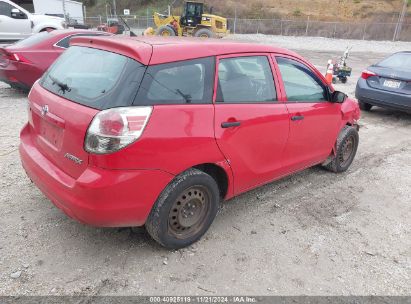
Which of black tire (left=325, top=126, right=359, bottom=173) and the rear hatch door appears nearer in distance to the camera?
the rear hatch door

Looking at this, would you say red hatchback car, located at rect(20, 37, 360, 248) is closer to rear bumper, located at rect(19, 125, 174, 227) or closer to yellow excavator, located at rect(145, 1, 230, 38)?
rear bumper, located at rect(19, 125, 174, 227)

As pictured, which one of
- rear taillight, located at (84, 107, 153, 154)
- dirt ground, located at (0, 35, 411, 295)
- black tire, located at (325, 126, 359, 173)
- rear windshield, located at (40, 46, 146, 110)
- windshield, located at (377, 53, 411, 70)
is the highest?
rear windshield, located at (40, 46, 146, 110)

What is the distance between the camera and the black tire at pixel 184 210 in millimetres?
2967

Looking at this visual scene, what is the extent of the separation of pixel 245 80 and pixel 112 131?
1.48 meters

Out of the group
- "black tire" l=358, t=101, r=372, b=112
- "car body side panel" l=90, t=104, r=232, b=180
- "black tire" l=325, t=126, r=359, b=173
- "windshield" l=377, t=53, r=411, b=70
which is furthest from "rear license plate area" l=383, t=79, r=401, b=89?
"car body side panel" l=90, t=104, r=232, b=180

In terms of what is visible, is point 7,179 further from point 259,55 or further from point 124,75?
point 259,55

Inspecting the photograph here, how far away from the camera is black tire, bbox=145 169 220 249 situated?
297 cm

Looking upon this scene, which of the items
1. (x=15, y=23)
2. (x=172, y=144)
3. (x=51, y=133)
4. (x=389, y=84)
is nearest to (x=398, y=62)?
(x=389, y=84)

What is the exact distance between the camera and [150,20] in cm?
3547

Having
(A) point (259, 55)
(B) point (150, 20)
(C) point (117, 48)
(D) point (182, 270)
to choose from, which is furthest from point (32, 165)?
(B) point (150, 20)

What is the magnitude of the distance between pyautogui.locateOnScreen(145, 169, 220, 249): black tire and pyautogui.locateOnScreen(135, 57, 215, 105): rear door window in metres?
0.61

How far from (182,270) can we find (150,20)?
35429mm

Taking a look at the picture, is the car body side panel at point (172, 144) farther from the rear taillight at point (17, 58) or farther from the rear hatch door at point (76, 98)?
the rear taillight at point (17, 58)

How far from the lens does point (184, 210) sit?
320 centimetres
